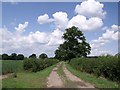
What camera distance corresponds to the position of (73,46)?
91.1 meters

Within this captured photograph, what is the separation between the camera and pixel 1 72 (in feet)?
135

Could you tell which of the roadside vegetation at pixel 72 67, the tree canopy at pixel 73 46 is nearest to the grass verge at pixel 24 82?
the roadside vegetation at pixel 72 67

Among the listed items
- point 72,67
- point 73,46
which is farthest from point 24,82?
point 73,46

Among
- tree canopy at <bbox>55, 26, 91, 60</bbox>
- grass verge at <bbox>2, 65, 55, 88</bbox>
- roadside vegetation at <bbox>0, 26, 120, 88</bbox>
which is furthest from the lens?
tree canopy at <bbox>55, 26, 91, 60</bbox>

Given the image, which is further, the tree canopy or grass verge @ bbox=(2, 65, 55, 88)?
the tree canopy

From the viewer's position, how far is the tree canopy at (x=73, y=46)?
89188 mm

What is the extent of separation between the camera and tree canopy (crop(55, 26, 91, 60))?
89.2 meters

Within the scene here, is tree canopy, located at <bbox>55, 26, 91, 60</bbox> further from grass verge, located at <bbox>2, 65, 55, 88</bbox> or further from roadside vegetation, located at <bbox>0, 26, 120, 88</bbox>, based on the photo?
grass verge, located at <bbox>2, 65, 55, 88</bbox>

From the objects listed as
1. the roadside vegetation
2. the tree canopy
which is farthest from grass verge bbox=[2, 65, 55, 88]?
the tree canopy

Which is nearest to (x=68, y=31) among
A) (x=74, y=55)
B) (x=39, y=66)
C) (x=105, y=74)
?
(x=74, y=55)

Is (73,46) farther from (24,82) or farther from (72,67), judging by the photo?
(24,82)

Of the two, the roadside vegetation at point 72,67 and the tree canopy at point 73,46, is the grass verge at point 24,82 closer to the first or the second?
the roadside vegetation at point 72,67

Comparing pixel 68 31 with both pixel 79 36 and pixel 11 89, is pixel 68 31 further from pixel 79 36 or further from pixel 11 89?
pixel 11 89

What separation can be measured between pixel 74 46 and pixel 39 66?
131ft
